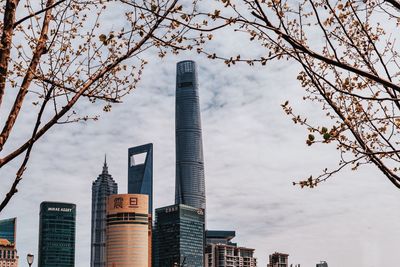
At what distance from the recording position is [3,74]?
32.7 feet

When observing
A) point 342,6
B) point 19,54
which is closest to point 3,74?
point 19,54

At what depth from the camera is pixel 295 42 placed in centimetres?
889

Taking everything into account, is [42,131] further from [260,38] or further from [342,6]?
[342,6]

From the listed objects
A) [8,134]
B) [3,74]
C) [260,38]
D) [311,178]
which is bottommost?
[311,178]

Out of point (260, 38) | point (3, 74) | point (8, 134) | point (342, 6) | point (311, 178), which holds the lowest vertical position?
point (311, 178)

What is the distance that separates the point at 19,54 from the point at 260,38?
12.7 feet

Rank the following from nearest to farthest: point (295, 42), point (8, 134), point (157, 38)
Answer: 1. point (295, 42)
2. point (8, 134)
3. point (157, 38)

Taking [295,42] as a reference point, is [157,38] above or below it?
above

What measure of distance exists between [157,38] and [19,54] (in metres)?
2.24

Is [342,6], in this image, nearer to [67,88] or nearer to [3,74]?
[67,88]

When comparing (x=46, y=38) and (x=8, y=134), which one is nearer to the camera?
(x=8, y=134)

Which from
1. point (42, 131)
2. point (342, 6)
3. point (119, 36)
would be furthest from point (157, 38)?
point (342, 6)

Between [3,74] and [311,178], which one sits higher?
[3,74]

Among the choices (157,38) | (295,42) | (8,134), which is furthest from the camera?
(157,38)
